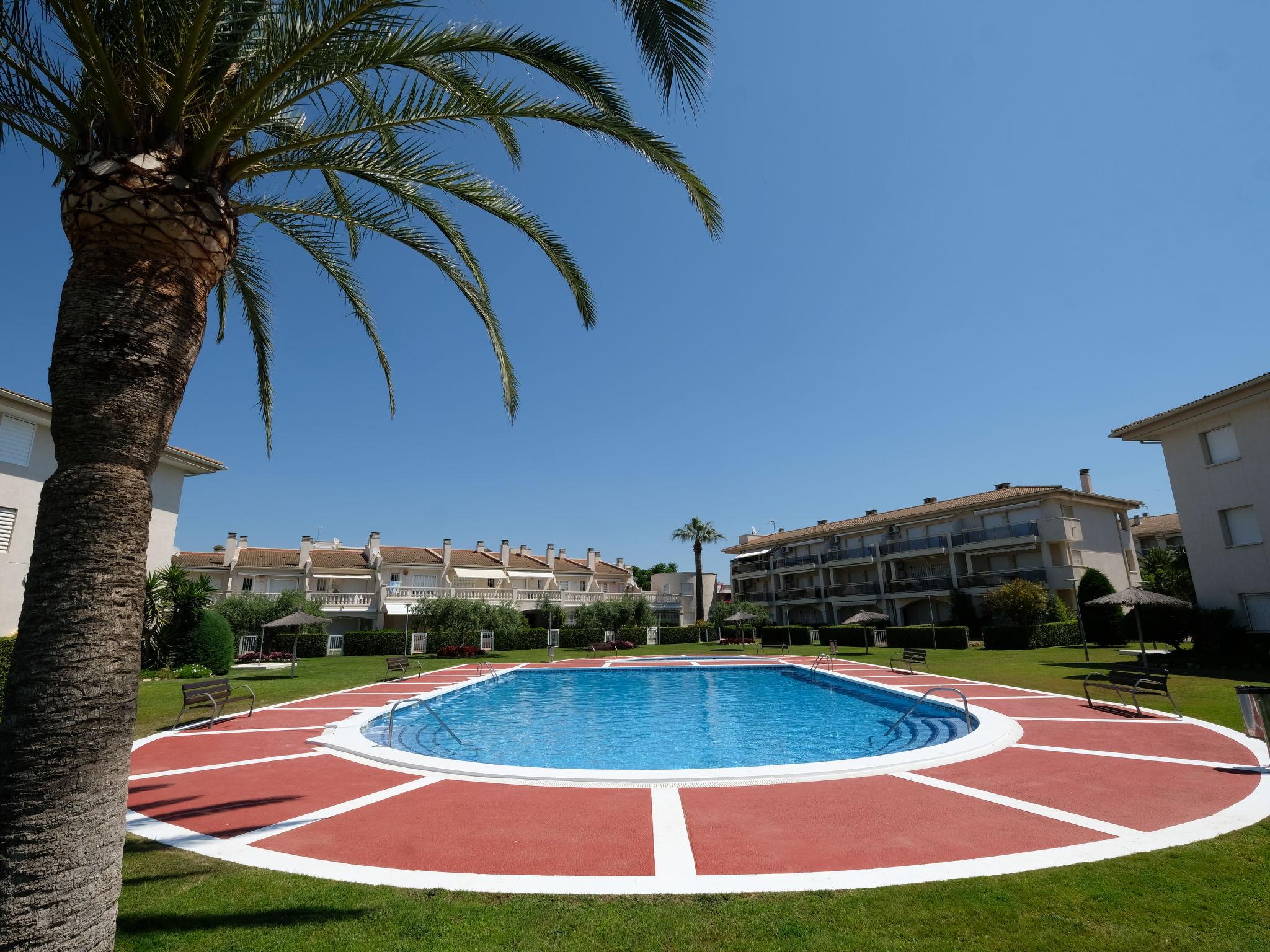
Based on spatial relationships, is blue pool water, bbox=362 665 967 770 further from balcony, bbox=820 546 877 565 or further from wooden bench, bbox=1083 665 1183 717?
balcony, bbox=820 546 877 565

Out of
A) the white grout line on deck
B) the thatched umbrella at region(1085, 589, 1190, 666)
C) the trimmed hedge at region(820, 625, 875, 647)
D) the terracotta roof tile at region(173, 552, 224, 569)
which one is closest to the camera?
the white grout line on deck

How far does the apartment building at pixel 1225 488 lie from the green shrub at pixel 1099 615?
8263 mm

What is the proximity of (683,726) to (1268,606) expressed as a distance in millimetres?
20826

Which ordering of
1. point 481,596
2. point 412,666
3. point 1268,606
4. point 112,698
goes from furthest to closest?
point 481,596 → point 412,666 → point 1268,606 → point 112,698

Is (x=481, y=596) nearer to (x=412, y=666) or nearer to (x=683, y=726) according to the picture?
(x=412, y=666)

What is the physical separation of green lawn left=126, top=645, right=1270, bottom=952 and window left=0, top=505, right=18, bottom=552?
2054 centimetres

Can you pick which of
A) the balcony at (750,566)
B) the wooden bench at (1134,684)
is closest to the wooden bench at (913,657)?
the wooden bench at (1134,684)

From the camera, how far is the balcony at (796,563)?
185ft

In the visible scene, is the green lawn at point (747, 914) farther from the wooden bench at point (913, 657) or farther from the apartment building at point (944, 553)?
the apartment building at point (944, 553)

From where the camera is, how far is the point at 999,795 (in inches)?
292

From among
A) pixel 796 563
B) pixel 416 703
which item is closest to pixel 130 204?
pixel 416 703

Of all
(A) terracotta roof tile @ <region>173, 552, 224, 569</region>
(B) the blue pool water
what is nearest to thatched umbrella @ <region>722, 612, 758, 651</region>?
(B) the blue pool water

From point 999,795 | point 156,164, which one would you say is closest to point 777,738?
point 999,795

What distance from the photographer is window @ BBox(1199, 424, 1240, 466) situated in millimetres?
22031
